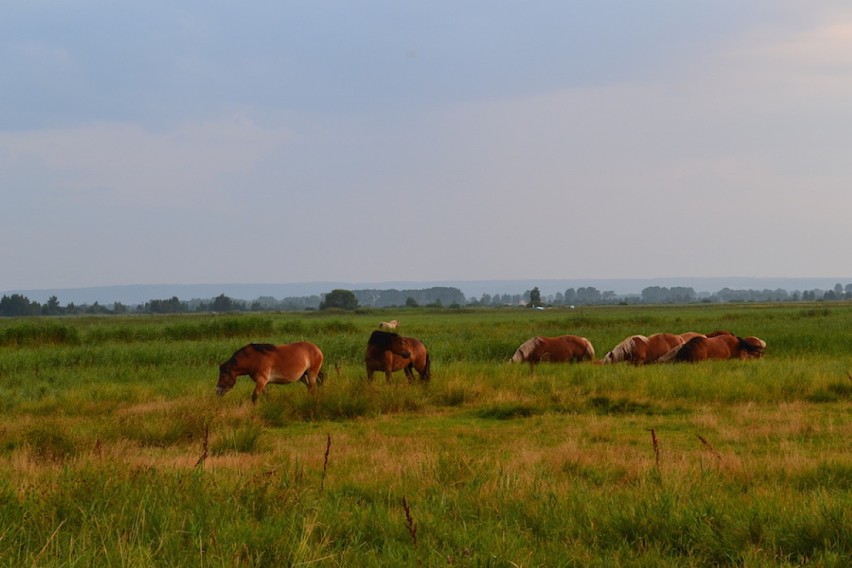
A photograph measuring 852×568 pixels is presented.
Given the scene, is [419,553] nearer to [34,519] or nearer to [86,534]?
[86,534]

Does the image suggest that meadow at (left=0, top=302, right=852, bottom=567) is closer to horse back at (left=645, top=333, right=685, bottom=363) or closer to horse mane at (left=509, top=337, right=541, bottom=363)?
horse mane at (left=509, top=337, right=541, bottom=363)

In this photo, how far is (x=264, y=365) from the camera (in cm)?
1268

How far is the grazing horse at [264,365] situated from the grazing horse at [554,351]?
7976 millimetres

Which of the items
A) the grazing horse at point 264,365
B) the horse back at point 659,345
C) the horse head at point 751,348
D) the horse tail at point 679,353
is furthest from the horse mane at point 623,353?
the grazing horse at point 264,365

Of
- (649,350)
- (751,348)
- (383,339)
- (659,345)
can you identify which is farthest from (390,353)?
(751,348)

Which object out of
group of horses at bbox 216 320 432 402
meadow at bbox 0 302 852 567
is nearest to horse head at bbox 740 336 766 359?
meadow at bbox 0 302 852 567

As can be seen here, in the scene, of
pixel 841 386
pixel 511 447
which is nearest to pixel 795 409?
pixel 841 386

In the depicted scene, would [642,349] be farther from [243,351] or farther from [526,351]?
[243,351]

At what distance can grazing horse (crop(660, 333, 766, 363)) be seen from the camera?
62.8 ft

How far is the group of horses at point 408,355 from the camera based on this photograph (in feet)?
41.7

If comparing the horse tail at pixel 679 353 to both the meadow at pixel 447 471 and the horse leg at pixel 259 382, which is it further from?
the horse leg at pixel 259 382

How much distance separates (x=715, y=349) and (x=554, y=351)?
4516 mm

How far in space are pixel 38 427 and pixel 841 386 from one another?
1386 cm

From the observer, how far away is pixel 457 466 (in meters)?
6.69
